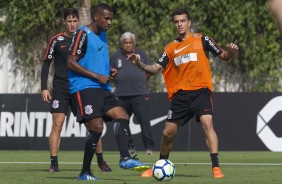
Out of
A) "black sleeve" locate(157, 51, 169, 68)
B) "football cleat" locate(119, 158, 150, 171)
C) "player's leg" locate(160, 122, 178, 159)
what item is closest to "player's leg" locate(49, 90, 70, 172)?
"football cleat" locate(119, 158, 150, 171)

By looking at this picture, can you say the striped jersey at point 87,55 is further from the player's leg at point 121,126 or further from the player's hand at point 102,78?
the player's leg at point 121,126

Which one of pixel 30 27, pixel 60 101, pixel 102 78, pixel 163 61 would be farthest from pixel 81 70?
pixel 30 27

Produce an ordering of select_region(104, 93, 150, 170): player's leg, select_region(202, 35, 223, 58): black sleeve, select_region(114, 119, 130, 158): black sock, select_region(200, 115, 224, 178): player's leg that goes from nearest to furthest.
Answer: select_region(200, 115, 224, 178): player's leg, select_region(104, 93, 150, 170): player's leg, select_region(202, 35, 223, 58): black sleeve, select_region(114, 119, 130, 158): black sock

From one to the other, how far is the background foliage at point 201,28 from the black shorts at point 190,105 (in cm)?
1196

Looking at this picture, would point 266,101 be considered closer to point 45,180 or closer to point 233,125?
point 233,125

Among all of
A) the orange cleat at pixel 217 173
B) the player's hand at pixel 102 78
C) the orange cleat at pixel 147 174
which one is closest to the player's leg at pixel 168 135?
the orange cleat at pixel 147 174

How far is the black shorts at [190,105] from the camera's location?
1111 centimetres

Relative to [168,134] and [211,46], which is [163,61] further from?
[168,134]

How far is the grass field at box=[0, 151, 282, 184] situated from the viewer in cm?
1025

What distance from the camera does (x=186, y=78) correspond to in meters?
11.3

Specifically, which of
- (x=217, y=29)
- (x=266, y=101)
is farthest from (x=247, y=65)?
(x=266, y=101)

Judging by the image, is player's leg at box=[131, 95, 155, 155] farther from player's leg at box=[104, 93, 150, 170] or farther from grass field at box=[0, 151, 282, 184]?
player's leg at box=[104, 93, 150, 170]

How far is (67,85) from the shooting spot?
12367mm

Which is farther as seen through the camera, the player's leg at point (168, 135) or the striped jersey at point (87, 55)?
the player's leg at point (168, 135)
